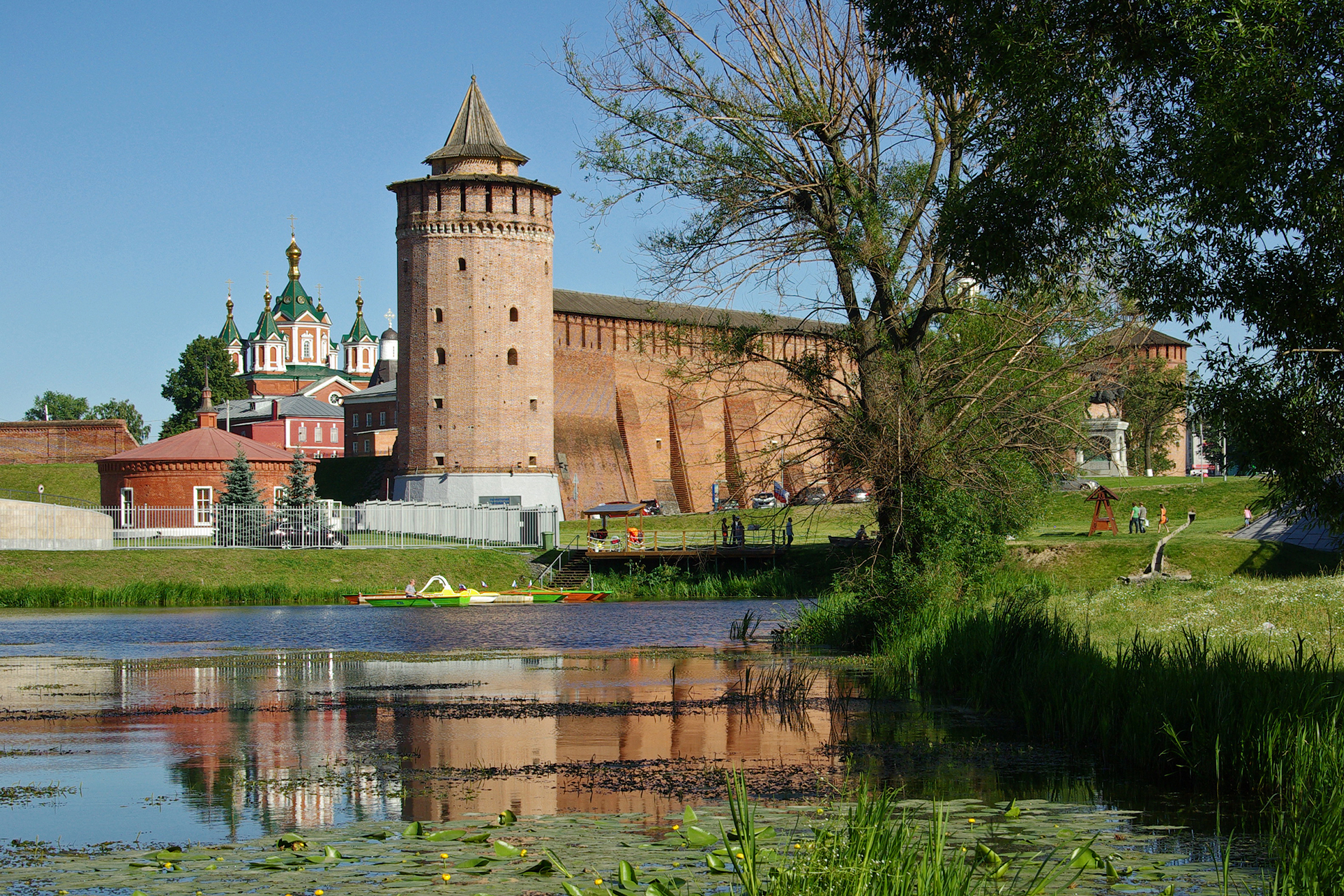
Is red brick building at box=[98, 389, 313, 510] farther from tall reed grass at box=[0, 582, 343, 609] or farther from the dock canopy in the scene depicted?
tall reed grass at box=[0, 582, 343, 609]

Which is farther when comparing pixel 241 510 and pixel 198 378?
pixel 198 378

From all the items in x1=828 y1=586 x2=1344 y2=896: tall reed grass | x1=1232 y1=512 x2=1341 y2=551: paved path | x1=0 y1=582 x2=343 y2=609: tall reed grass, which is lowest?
x1=0 y1=582 x2=343 y2=609: tall reed grass

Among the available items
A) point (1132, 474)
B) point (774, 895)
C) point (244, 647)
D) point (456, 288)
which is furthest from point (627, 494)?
point (774, 895)

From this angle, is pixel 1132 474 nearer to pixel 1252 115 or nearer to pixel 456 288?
pixel 456 288

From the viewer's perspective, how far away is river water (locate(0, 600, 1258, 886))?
7129 millimetres

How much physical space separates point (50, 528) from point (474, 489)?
53.9ft

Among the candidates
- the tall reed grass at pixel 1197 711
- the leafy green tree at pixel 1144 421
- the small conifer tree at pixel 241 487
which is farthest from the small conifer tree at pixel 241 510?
the tall reed grass at pixel 1197 711

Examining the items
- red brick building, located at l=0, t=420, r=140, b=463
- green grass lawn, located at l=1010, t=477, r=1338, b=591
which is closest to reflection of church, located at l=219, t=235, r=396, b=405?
red brick building, located at l=0, t=420, r=140, b=463

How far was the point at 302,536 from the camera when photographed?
36281 millimetres

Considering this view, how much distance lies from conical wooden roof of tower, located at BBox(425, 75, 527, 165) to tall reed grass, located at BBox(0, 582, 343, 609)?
22.8 m

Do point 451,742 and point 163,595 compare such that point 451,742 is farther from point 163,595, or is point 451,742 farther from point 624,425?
point 624,425

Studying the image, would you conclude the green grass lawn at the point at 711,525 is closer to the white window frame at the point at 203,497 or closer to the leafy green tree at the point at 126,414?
the white window frame at the point at 203,497

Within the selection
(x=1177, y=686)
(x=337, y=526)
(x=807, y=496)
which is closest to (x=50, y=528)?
(x=337, y=526)

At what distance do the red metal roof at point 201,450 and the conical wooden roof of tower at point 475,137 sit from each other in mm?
12477
